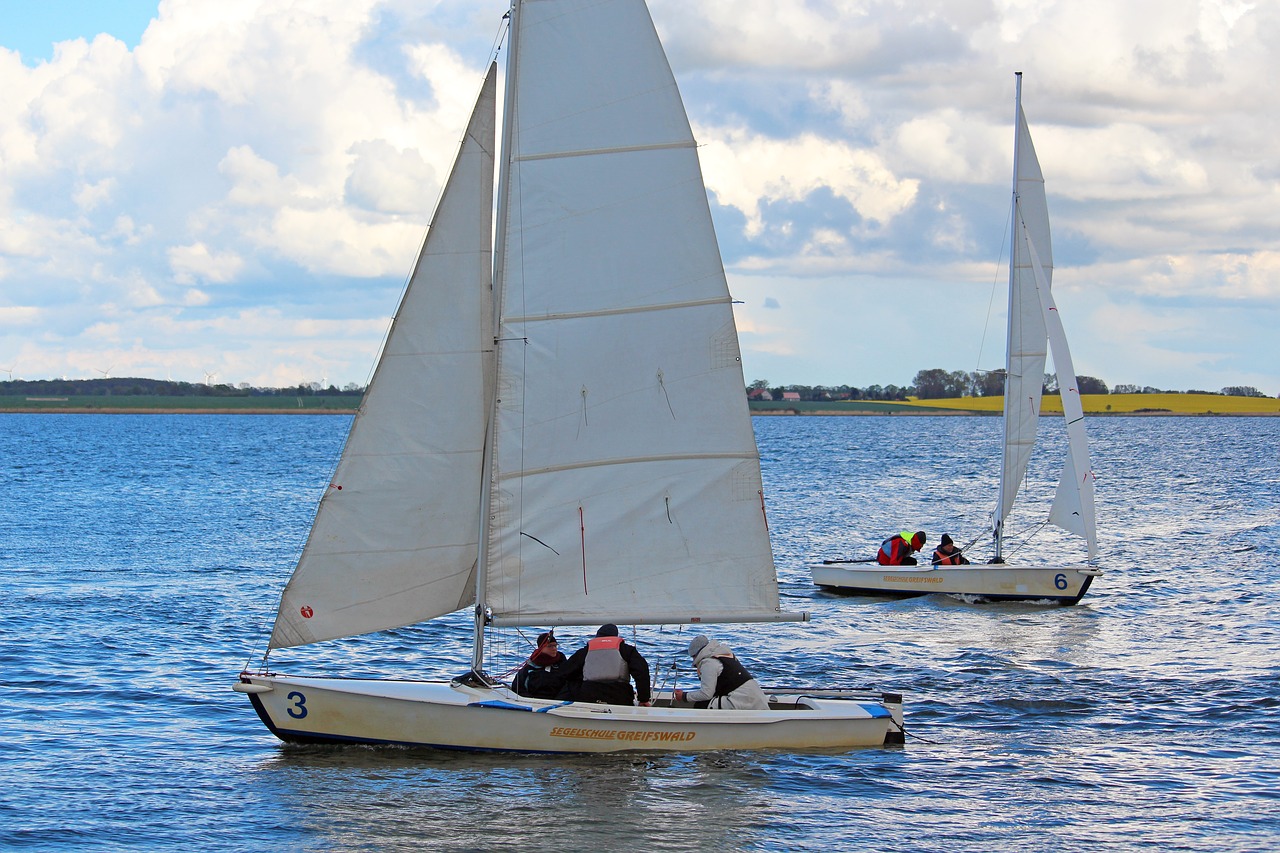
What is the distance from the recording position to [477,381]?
17.0 m

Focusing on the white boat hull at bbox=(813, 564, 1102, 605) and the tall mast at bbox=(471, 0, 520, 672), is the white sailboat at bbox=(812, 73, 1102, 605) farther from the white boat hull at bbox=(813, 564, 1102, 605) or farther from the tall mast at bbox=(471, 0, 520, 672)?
the tall mast at bbox=(471, 0, 520, 672)

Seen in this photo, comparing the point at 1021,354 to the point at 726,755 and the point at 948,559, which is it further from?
the point at 726,755

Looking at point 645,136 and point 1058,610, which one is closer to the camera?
point 645,136

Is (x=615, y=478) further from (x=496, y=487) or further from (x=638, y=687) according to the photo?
(x=638, y=687)

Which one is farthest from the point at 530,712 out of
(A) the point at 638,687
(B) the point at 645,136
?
(B) the point at 645,136

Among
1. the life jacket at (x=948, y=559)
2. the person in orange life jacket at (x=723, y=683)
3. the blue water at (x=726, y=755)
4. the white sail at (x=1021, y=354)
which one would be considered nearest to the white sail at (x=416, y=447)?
the blue water at (x=726, y=755)

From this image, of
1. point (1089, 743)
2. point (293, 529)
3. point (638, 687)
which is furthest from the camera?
point (293, 529)

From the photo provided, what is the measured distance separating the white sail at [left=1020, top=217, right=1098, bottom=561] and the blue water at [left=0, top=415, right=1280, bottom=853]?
1960 mm

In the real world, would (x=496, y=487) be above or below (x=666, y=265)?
below

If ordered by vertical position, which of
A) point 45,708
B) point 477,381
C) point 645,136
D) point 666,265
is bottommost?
point 45,708

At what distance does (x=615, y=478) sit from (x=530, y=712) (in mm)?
2994

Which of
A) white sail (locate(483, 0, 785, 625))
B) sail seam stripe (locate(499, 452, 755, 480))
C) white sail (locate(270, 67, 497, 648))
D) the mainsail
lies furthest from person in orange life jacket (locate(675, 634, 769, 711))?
the mainsail

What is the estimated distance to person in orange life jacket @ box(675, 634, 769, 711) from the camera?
59.2 ft

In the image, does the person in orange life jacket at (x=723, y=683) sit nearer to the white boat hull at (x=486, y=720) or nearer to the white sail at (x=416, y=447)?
the white boat hull at (x=486, y=720)
